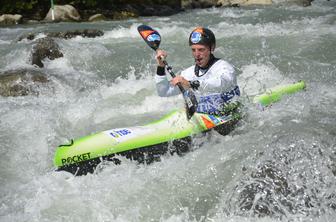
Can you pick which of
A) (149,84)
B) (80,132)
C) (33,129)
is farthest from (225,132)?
(149,84)

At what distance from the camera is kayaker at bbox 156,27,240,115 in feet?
16.6

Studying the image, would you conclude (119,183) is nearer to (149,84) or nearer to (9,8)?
(149,84)

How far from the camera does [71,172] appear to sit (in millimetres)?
4910

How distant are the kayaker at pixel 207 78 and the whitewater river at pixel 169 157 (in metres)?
0.40

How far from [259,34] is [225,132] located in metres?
8.21

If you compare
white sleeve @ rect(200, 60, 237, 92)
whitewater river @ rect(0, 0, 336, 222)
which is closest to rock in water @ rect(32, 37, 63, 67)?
whitewater river @ rect(0, 0, 336, 222)

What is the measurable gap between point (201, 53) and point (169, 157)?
48.8 inches

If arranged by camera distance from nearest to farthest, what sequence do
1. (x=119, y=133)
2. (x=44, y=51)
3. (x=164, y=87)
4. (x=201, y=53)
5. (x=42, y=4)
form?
(x=119, y=133)
(x=201, y=53)
(x=164, y=87)
(x=44, y=51)
(x=42, y=4)

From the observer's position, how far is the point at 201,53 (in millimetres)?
5145

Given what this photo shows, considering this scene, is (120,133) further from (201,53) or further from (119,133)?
(201,53)

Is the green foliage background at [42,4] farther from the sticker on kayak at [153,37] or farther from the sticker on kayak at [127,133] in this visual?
the sticker on kayak at [127,133]

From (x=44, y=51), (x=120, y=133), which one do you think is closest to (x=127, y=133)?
(x=120, y=133)

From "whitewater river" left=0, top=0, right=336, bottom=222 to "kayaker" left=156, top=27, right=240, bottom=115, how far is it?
1.32ft

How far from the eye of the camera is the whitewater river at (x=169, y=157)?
388 cm
